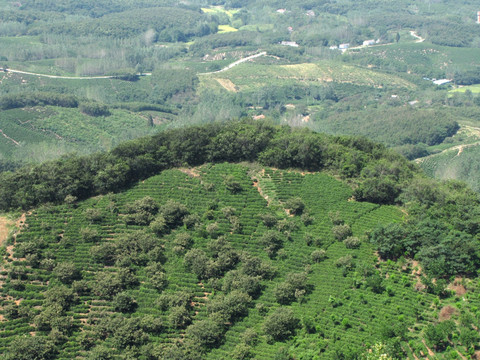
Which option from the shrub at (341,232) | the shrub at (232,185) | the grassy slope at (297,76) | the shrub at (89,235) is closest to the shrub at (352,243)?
the shrub at (341,232)

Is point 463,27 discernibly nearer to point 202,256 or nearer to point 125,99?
point 125,99

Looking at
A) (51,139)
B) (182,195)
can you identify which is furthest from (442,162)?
(51,139)

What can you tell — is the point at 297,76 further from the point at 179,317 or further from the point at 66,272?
the point at 179,317

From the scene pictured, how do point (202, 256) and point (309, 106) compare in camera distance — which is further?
point (309, 106)

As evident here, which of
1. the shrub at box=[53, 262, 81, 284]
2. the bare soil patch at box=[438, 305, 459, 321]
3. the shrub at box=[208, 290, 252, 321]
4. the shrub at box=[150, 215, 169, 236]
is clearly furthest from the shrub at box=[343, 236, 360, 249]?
the shrub at box=[53, 262, 81, 284]

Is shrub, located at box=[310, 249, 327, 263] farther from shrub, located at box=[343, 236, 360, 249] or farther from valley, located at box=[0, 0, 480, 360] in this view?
shrub, located at box=[343, 236, 360, 249]

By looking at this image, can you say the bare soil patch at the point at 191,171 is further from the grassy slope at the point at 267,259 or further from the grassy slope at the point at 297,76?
the grassy slope at the point at 297,76

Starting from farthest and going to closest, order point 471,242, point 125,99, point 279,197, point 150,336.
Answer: point 125,99, point 279,197, point 471,242, point 150,336
